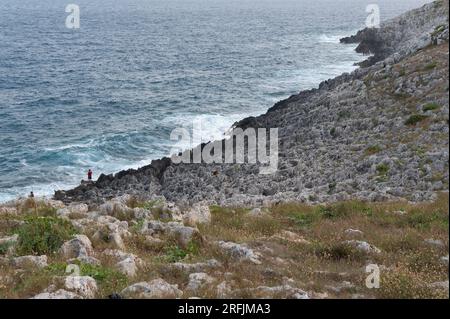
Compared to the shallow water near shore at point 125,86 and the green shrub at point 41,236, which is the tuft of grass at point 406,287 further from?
the shallow water near shore at point 125,86

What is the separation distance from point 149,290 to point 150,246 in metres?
5.33

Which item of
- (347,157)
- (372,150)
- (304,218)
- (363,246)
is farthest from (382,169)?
(363,246)

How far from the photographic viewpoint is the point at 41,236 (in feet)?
57.9

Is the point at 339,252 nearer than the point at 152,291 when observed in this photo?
No

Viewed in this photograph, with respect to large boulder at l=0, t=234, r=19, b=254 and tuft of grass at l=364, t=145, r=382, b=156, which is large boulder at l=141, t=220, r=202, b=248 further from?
tuft of grass at l=364, t=145, r=382, b=156

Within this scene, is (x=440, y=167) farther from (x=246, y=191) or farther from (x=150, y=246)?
(x=150, y=246)

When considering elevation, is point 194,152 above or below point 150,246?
below

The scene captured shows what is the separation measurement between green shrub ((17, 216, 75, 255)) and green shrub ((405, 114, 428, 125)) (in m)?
30.5

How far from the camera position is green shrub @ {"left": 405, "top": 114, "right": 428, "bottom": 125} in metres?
39.1

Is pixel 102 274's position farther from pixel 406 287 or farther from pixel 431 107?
pixel 431 107

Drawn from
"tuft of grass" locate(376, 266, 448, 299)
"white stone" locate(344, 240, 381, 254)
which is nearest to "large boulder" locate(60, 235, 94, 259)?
"white stone" locate(344, 240, 381, 254)

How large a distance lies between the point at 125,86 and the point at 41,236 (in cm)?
7467
